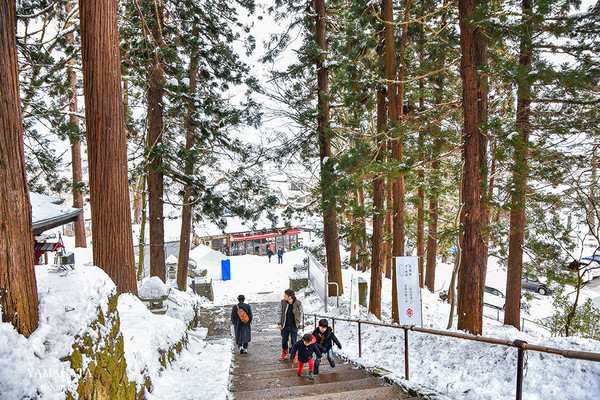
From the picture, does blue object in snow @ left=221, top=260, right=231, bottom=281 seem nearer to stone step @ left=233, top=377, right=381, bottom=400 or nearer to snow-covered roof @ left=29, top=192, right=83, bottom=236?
snow-covered roof @ left=29, top=192, right=83, bottom=236

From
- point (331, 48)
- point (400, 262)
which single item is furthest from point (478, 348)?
point (331, 48)

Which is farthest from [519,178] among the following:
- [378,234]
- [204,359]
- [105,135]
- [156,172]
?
[156,172]

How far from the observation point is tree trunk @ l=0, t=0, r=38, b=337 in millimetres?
2311

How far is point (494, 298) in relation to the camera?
1816 centimetres

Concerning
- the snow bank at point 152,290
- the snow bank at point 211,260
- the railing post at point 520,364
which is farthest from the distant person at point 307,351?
the snow bank at point 211,260

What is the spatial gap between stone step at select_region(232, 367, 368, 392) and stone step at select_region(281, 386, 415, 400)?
2.48ft

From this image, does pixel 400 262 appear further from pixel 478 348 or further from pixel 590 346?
pixel 590 346

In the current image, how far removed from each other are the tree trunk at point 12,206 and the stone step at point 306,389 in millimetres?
2878

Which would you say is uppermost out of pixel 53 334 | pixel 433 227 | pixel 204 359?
pixel 53 334

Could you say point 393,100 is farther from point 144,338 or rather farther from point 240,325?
point 144,338

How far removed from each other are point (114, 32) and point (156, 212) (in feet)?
20.9

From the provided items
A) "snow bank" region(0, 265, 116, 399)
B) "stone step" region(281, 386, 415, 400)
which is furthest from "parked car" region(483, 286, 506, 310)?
"snow bank" region(0, 265, 116, 399)

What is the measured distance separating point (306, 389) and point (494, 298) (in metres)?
17.3

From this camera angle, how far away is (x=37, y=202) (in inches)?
364
